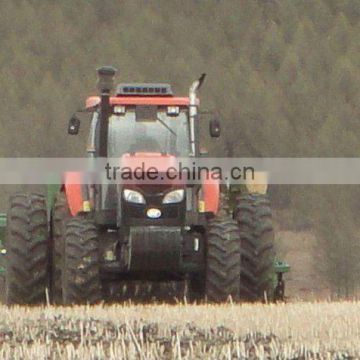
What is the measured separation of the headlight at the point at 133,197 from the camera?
36.4 feet

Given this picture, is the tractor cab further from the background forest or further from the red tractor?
the background forest

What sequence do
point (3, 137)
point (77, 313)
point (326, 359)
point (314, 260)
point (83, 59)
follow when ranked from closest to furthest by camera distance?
point (326, 359) → point (77, 313) → point (314, 260) → point (3, 137) → point (83, 59)

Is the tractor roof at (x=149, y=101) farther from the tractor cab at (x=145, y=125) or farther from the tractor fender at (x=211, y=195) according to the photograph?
the tractor fender at (x=211, y=195)

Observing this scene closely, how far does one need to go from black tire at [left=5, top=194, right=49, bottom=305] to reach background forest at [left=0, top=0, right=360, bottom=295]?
24.7 meters

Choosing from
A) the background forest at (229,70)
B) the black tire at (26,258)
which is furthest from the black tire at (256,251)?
the background forest at (229,70)

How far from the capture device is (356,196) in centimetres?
4538

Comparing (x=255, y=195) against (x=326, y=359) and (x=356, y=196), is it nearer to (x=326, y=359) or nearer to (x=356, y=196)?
(x=326, y=359)

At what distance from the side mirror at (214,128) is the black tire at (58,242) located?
156 cm

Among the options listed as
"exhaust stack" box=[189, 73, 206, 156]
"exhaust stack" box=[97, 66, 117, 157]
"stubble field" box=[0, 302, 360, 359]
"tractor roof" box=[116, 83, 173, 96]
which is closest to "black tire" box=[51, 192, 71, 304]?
"exhaust stack" box=[97, 66, 117, 157]

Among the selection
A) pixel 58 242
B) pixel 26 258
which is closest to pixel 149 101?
pixel 58 242

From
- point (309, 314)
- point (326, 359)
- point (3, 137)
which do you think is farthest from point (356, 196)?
point (326, 359)

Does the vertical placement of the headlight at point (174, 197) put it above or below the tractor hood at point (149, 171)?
below

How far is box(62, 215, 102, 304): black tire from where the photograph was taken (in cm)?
1107

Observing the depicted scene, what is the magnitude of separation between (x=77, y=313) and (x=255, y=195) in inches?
124
